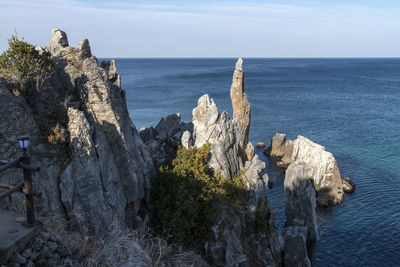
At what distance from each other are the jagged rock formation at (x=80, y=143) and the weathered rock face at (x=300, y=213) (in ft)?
45.5

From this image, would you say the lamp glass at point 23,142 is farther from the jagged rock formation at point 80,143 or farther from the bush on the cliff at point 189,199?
the bush on the cliff at point 189,199

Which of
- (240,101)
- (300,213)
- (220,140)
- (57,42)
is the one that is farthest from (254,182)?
(240,101)

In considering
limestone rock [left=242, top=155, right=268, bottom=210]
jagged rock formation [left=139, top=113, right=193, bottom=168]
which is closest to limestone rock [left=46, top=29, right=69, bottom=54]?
jagged rock formation [left=139, top=113, right=193, bottom=168]

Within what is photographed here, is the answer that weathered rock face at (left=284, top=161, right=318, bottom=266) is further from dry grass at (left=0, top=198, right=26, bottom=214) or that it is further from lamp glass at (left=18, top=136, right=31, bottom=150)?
lamp glass at (left=18, top=136, right=31, bottom=150)

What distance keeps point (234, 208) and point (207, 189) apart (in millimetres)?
2678

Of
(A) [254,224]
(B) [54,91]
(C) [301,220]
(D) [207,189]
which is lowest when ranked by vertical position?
(C) [301,220]

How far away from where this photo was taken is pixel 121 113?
20625 millimetres

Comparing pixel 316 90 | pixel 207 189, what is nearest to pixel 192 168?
pixel 207 189

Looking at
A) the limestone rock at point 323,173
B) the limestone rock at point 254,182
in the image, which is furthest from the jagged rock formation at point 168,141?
the limestone rock at point 323,173

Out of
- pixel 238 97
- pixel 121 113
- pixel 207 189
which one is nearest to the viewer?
pixel 121 113

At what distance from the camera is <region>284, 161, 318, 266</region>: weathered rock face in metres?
27.6

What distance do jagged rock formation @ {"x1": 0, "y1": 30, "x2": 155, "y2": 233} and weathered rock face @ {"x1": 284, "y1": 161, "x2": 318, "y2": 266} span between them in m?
13.9

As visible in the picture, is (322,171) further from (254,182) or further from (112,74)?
(112,74)

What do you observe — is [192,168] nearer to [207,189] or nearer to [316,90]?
[207,189]
